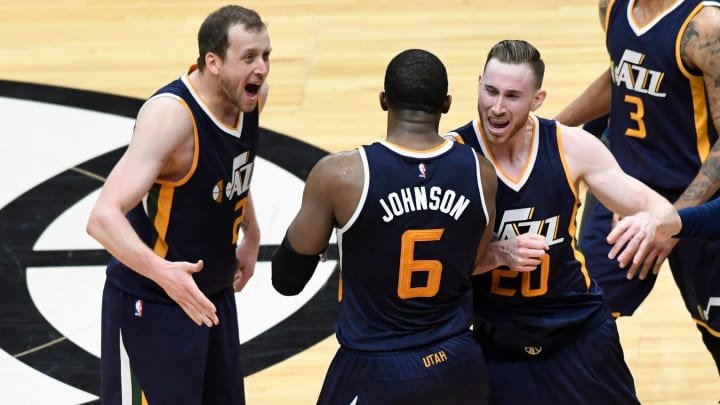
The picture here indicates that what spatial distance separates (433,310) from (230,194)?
0.86m

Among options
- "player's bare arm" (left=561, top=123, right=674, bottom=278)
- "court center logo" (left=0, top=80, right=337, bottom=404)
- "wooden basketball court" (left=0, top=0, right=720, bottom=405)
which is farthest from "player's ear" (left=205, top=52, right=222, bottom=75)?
"wooden basketball court" (left=0, top=0, right=720, bottom=405)

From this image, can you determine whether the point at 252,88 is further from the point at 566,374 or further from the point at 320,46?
the point at 320,46

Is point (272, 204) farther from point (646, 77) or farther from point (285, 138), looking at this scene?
point (646, 77)

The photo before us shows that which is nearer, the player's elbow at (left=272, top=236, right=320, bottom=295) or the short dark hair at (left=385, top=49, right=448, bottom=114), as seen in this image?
the short dark hair at (left=385, top=49, right=448, bottom=114)

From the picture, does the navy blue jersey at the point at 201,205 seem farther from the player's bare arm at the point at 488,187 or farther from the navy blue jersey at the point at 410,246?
the player's bare arm at the point at 488,187

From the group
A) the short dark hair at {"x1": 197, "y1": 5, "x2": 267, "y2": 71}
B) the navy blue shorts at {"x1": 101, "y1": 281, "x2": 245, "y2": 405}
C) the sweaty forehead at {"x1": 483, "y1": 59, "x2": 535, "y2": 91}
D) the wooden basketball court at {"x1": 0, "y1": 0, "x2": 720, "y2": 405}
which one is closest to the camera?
the sweaty forehead at {"x1": 483, "y1": 59, "x2": 535, "y2": 91}

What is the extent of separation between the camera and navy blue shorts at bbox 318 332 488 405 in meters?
4.03

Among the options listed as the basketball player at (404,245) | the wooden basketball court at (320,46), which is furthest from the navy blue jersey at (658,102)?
the wooden basketball court at (320,46)

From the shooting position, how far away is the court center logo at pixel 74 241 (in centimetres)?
627

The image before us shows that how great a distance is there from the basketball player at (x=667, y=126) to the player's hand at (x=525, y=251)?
3.25ft

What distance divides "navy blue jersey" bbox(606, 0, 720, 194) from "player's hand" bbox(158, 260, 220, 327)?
2.01 meters

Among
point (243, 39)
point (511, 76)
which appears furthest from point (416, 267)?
point (243, 39)

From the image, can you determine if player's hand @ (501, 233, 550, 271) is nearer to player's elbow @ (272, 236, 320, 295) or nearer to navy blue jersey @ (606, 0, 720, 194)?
player's elbow @ (272, 236, 320, 295)

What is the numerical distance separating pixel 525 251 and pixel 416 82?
653mm
